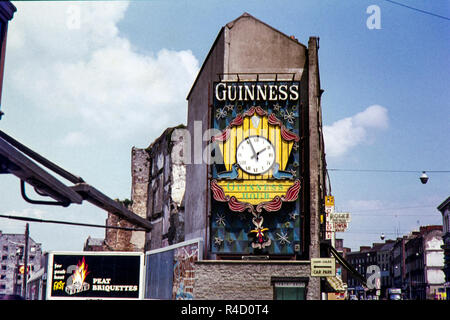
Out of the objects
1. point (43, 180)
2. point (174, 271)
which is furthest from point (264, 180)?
point (43, 180)

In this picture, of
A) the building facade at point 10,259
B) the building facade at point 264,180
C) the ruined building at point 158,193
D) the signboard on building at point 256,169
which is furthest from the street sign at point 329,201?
the building facade at point 10,259

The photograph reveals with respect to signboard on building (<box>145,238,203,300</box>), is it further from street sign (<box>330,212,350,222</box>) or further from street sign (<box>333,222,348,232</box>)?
street sign (<box>333,222,348,232</box>)

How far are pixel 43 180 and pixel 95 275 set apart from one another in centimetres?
2347

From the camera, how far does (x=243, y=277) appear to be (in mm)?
23828

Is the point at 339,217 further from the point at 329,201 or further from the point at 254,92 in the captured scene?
the point at 254,92

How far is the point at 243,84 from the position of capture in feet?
83.8

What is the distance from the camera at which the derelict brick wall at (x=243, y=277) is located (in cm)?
2356

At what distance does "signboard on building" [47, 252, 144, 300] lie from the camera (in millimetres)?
28344

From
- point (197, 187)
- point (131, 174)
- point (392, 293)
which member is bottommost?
point (392, 293)

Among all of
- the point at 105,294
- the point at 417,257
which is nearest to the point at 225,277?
the point at 105,294

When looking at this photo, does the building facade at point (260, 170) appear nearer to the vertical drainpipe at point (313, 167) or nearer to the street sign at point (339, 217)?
the vertical drainpipe at point (313, 167)

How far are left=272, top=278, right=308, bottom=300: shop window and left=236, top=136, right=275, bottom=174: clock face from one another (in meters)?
4.82
